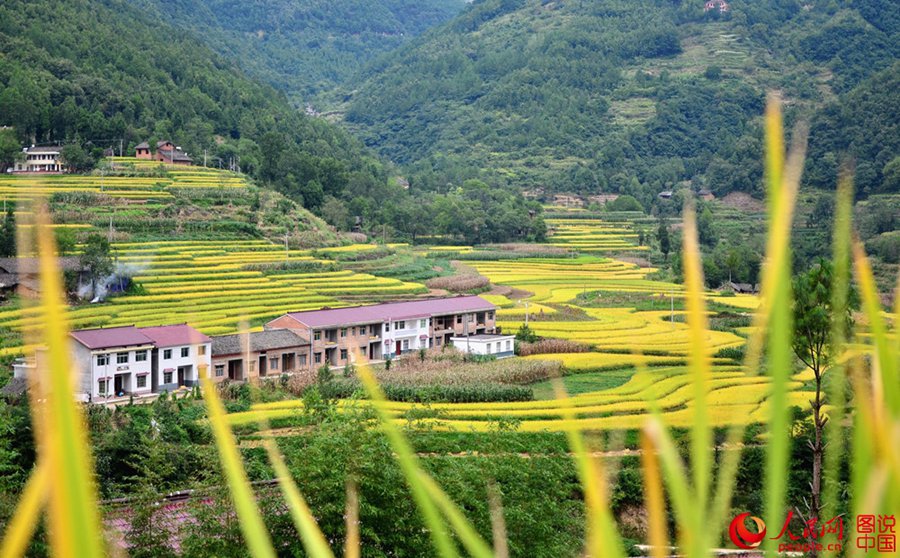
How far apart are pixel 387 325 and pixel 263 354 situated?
12.2ft

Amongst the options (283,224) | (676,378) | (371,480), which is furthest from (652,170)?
(371,480)

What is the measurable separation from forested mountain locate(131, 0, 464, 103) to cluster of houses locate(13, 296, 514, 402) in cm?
7877

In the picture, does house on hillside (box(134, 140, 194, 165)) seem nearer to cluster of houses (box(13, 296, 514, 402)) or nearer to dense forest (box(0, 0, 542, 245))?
dense forest (box(0, 0, 542, 245))

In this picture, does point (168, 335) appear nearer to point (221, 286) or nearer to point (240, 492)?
point (221, 286)

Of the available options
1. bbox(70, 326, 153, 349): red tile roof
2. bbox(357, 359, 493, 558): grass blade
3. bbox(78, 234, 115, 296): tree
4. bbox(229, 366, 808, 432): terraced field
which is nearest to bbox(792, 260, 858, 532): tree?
bbox(229, 366, 808, 432): terraced field

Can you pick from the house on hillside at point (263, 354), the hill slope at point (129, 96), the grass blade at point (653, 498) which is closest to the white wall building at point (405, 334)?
the house on hillside at point (263, 354)

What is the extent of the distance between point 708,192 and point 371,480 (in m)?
52.0

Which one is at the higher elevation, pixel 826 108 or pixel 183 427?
pixel 826 108

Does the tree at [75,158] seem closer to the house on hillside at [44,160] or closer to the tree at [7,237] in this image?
the house on hillside at [44,160]

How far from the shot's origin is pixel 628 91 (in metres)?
79.1

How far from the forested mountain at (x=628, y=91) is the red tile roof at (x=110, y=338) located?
42.7 meters

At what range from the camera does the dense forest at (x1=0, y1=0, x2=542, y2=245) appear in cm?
3803

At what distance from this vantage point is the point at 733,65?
80688mm

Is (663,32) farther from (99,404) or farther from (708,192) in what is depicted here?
(99,404)
